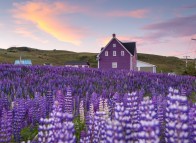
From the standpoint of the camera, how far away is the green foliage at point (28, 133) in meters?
7.59

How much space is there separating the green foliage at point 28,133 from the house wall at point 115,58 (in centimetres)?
7836

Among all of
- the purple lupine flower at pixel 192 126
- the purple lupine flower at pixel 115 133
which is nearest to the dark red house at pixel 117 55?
the purple lupine flower at pixel 192 126

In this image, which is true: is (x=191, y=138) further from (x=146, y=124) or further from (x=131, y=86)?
(x=131, y=86)

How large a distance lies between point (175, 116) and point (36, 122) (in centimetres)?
568

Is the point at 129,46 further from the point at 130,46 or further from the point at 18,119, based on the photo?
the point at 18,119

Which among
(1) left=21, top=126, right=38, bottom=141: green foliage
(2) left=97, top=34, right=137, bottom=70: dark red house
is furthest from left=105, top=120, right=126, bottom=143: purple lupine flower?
(2) left=97, top=34, right=137, bottom=70: dark red house

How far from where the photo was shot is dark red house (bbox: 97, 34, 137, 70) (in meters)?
87.1

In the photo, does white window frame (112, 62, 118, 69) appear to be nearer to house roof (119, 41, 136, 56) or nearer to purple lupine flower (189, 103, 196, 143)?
house roof (119, 41, 136, 56)

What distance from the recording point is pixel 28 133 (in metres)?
7.75

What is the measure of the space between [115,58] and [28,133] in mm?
80478

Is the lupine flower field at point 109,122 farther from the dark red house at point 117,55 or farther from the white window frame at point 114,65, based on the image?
the white window frame at point 114,65

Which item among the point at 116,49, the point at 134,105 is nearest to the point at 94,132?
the point at 134,105

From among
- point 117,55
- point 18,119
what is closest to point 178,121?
point 18,119

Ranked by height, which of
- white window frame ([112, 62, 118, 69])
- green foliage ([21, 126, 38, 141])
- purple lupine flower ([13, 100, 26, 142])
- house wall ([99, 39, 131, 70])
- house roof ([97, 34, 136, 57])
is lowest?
green foliage ([21, 126, 38, 141])
